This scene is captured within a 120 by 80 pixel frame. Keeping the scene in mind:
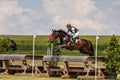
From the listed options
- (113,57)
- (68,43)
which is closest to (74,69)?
(68,43)

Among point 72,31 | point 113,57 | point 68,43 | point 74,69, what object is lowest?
point 74,69

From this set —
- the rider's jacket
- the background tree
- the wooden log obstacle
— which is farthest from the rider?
the background tree

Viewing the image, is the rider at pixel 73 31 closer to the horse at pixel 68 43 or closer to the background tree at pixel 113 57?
the horse at pixel 68 43

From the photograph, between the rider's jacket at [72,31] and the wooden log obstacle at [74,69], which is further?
the rider's jacket at [72,31]

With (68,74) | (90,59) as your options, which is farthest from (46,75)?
(90,59)

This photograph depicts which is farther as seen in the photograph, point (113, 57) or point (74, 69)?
point (74, 69)

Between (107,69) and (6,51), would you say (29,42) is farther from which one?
(107,69)

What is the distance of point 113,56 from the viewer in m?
23.2

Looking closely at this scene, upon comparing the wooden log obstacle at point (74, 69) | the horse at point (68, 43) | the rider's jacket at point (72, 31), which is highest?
the rider's jacket at point (72, 31)

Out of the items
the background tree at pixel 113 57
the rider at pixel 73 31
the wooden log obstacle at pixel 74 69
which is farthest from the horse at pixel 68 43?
the background tree at pixel 113 57

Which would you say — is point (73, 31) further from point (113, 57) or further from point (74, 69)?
point (113, 57)

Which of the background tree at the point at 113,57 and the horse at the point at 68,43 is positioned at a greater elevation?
the horse at the point at 68,43

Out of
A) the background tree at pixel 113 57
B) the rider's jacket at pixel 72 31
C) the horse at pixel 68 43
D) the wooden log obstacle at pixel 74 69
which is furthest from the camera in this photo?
the rider's jacket at pixel 72 31

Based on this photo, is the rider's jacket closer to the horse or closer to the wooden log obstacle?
the horse
